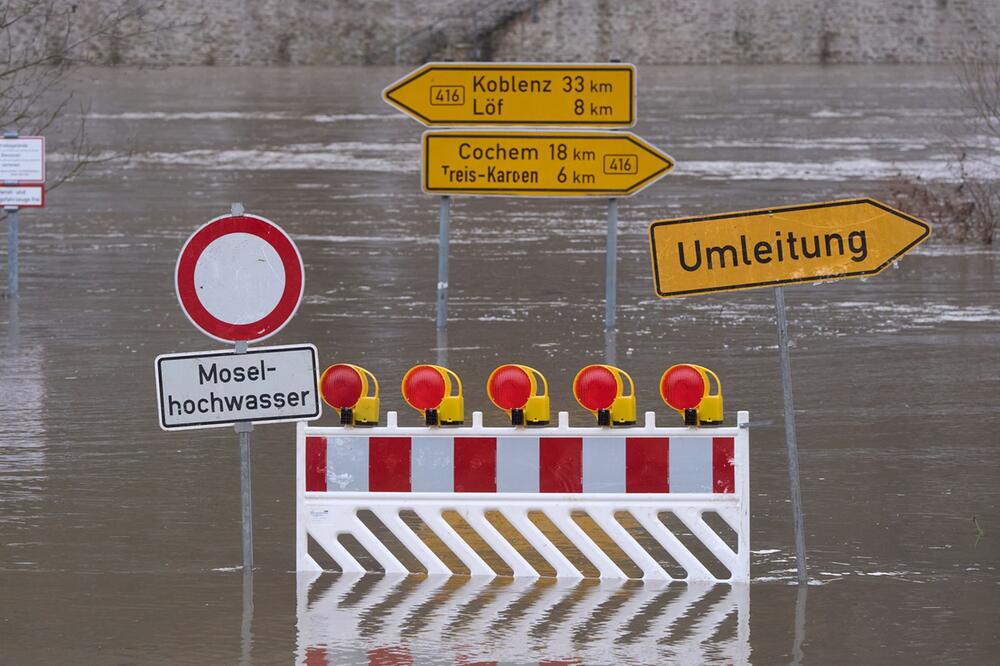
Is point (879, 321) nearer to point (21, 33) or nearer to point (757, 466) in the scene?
point (757, 466)

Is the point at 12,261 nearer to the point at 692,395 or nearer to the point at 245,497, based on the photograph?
the point at 245,497

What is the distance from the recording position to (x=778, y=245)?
25.8ft

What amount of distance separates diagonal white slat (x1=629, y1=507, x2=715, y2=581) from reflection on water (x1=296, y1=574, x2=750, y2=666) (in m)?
0.07

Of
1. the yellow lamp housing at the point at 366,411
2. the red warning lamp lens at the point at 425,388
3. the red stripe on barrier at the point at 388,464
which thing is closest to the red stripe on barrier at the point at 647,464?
the red warning lamp lens at the point at 425,388

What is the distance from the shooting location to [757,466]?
1000cm

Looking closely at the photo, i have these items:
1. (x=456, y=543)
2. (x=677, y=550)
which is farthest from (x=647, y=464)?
(x=456, y=543)

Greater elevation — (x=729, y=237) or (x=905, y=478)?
(x=729, y=237)

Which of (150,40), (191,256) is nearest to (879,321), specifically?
(191,256)

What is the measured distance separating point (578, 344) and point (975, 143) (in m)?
23.0

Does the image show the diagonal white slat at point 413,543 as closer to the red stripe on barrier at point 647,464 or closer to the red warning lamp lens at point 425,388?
the red warning lamp lens at point 425,388

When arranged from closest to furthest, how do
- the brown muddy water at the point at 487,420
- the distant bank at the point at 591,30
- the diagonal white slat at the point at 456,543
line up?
the brown muddy water at the point at 487,420 → the diagonal white slat at the point at 456,543 → the distant bank at the point at 591,30

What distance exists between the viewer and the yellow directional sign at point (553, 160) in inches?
608

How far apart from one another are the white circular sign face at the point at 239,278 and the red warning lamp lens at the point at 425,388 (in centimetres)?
61

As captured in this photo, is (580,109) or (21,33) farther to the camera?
(21,33)
